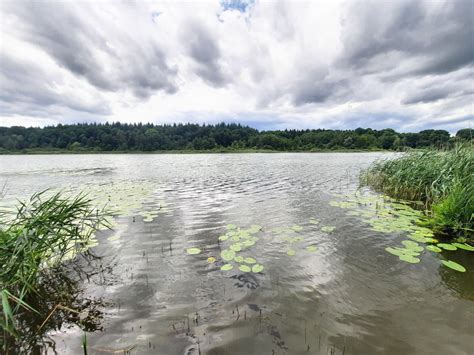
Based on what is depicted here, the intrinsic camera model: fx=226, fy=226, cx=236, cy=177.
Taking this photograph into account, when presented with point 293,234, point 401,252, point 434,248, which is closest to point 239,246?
point 293,234

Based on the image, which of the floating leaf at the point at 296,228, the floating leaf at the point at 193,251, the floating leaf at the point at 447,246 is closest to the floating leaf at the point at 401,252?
the floating leaf at the point at 447,246

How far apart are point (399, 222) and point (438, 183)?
3.59 metres

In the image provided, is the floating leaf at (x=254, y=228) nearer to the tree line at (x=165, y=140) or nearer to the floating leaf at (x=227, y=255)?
the floating leaf at (x=227, y=255)

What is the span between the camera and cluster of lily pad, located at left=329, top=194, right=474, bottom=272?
5.30 m

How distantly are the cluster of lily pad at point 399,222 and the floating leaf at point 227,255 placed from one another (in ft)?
12.3

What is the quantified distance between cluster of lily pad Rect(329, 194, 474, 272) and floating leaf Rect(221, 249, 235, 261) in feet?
12.3

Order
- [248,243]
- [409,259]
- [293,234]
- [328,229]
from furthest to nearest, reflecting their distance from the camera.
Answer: [328,229] → [293,234] → [248,243] → [409,259]

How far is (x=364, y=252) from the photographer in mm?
5523

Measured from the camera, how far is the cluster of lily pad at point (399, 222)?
530 centimetres

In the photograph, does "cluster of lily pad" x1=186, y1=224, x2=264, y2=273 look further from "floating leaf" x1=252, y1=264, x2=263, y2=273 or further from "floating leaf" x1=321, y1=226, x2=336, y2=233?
"floating leaf" x1=321, y1=226, x2=336, y2=233

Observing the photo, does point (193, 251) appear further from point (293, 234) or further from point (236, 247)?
point (293, 234)

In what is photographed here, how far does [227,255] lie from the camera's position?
5.34 m

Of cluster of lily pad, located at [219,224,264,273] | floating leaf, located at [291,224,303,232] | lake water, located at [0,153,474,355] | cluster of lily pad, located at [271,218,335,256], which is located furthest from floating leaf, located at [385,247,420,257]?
cluster of lily pad, located at [219,224,264,273]

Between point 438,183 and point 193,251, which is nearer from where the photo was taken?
point 193,251
